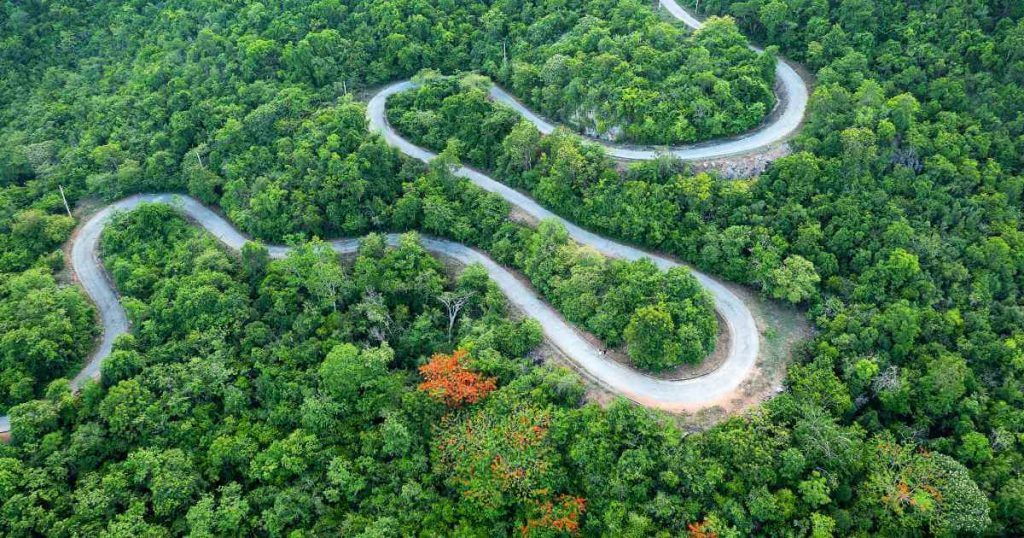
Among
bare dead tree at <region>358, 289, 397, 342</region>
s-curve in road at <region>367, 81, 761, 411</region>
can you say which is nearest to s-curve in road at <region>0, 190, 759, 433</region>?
s-curve in road at <region>367, 81, 761, 411</region>

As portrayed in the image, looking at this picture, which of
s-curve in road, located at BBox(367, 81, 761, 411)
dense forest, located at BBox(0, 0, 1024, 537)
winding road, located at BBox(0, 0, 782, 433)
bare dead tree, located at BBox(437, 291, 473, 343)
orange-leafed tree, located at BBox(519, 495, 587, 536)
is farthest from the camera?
bare dead tree, located at BBox(437, 291, 473, 343)

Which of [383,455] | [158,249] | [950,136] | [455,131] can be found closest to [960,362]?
[950,136]

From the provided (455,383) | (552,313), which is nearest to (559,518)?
(455,383)

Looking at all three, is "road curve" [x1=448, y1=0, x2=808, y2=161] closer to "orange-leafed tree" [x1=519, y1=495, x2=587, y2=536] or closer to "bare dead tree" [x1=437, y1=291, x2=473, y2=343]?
"bare dead tree" [x1=437, y1=291, x2=473, y2=343]

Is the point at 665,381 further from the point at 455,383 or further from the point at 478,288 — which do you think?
the point at 478,288

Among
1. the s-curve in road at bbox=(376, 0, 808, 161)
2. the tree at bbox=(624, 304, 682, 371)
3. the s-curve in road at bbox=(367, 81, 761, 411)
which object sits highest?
the s-curve in road at bbox=(376, 0, 808, 161)

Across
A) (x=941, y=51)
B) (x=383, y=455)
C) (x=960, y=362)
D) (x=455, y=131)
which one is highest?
(x=941, y=51)

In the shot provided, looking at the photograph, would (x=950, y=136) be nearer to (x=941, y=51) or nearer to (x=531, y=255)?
(x=941, y=51)
